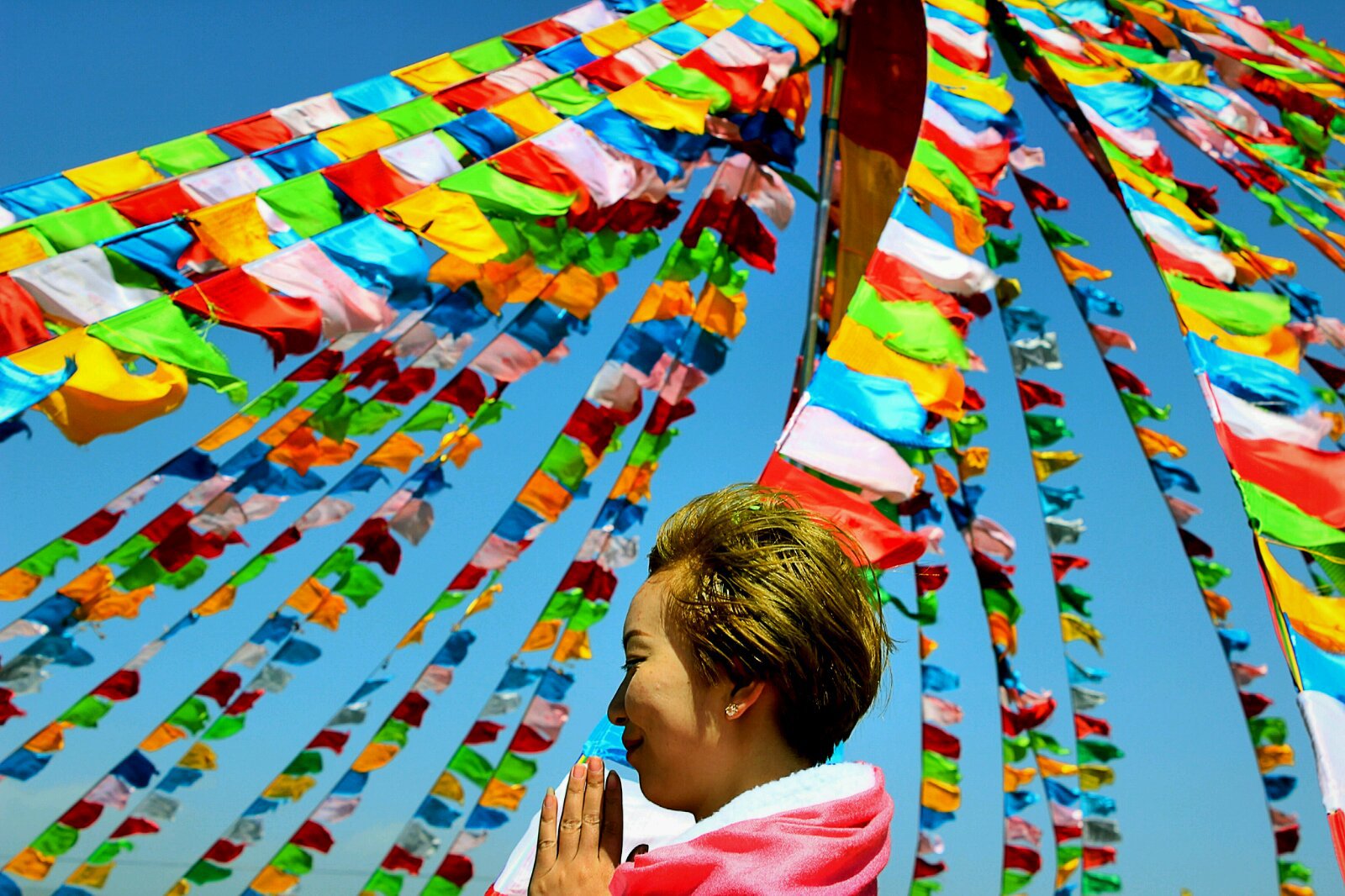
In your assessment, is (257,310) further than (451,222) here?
No

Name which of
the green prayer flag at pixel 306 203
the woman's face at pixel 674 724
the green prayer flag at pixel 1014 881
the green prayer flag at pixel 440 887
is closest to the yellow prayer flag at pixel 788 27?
the green prayer flag at pixel 306 203

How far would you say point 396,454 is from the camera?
5.76 meters

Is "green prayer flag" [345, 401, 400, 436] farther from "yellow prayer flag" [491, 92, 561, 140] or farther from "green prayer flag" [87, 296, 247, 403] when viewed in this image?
"green prayer flag" [87, 296, 247, 403]

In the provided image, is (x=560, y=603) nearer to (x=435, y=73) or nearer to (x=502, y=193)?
(x=435, y=73)

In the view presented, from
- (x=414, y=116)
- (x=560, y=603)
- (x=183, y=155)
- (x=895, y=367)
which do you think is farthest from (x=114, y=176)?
(x=560, y=603)

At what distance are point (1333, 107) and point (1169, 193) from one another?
4.81 ft

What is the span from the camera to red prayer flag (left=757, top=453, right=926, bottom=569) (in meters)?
3.02

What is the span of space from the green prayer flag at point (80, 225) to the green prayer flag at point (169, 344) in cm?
62

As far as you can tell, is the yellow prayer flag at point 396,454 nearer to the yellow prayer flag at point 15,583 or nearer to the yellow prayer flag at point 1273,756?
the yellow prayer flag at point 15,583

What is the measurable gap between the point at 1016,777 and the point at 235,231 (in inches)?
243

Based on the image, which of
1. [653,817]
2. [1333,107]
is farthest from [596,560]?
[653,817]

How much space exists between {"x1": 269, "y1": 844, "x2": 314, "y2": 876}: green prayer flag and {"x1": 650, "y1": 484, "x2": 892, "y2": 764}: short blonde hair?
5.44m

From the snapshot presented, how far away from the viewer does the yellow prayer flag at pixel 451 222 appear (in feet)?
11.3

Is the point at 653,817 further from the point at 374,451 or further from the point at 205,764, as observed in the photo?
the point at 205,764
